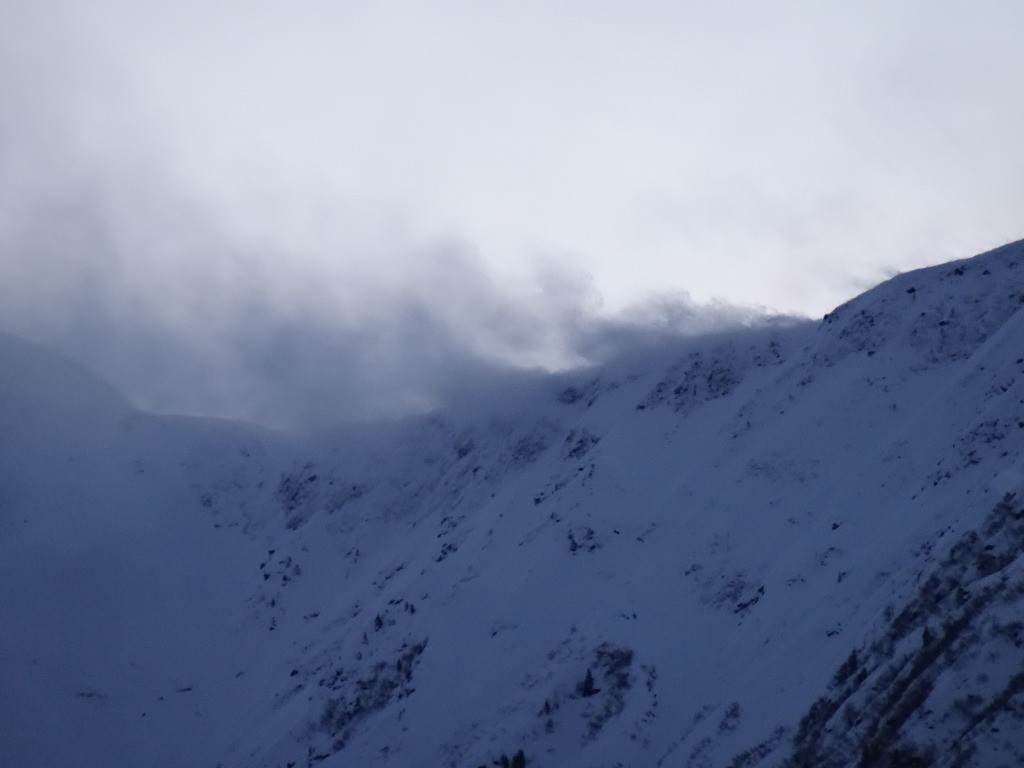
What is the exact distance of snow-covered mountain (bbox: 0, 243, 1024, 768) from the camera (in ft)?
91.7

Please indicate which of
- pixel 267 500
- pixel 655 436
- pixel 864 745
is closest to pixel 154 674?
pixel 267 500

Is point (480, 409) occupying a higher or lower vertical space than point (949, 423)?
higher

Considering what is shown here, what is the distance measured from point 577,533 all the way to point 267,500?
36964 mm

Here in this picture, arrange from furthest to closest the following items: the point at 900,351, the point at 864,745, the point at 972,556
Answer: the point at 900,351
the point at 972,556
the point at 864,745

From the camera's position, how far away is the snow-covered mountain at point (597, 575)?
91.7 ft

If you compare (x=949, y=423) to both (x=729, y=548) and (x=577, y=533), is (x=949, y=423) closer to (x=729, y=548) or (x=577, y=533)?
(x=729, y=548)

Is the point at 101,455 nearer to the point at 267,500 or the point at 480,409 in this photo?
the point at 267,500

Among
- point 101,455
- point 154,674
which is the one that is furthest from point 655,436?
point 101,455

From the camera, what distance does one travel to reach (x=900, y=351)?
47.1 metres

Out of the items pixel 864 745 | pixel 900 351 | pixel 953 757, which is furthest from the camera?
pixel 900 351

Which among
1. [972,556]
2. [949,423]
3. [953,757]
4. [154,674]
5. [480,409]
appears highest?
[480,409]

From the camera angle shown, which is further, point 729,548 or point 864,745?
point 729,548

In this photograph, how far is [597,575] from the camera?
145ft

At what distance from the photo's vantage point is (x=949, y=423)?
128 feet
